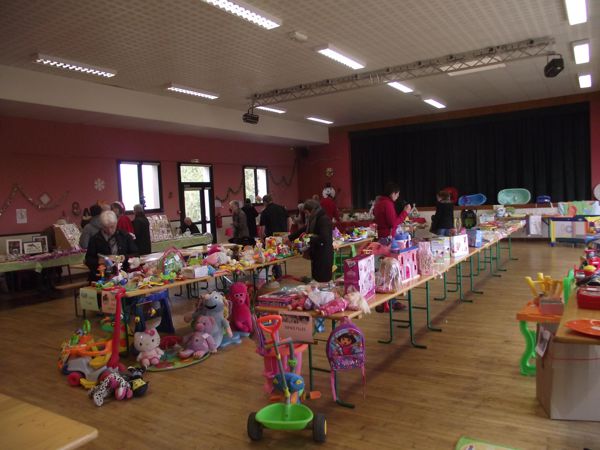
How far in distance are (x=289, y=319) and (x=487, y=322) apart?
295cm

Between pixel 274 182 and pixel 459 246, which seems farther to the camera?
pixel 274 182

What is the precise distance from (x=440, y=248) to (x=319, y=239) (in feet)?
4.59

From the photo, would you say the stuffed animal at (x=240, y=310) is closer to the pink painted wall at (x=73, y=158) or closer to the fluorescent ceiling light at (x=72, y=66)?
the fluorescent ceiling light at (x=72, y=66)

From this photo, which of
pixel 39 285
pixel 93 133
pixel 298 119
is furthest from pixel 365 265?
pixel 298 119

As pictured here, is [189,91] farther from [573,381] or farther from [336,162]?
[573,381]

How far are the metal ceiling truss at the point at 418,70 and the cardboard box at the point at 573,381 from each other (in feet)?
18.4

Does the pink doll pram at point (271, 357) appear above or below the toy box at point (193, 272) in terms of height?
below

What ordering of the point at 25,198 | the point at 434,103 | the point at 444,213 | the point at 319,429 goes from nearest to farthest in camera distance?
the point at 319,429, the point at 444,213, the point at 25,198, the point at 434,103

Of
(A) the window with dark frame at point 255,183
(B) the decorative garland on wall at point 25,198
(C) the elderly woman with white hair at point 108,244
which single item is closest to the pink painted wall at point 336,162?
(A) the window with dark frame at point 255,183

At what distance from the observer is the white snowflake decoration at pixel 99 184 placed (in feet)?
31.7

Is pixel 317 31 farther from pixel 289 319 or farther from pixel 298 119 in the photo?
pixel 298 119

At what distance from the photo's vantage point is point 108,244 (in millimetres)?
5801

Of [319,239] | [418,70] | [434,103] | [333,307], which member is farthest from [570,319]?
[434,103]

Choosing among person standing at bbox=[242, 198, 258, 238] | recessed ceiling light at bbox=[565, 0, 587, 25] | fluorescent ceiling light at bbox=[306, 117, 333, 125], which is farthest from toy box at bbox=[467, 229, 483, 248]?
fluorescent ceiling light at bbox=[306, 117, 333, 125]
